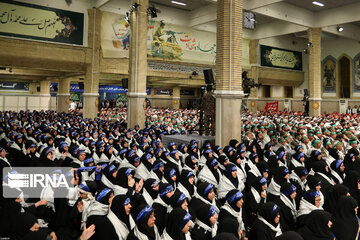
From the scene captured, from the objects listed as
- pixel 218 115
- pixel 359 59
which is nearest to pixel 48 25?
pixel 218 115

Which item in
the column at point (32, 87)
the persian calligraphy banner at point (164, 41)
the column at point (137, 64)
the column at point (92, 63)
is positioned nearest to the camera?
the column at point (137, 64)

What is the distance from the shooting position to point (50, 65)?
15516 mm

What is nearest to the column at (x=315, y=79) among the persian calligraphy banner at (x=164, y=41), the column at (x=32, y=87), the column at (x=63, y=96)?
the persian calligraphy banner at (x=164, y=41)

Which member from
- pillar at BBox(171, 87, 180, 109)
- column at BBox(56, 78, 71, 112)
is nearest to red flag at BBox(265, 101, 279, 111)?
pillar at BBox(171, 87, 180, 109)

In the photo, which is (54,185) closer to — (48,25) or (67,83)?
(48,25)

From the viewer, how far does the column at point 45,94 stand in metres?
24.9

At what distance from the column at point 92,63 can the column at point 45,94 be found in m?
9.85

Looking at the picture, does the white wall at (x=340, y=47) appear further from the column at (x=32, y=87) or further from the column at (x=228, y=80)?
the column at (x=32, y=87)

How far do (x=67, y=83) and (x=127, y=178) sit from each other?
1783 centimetres

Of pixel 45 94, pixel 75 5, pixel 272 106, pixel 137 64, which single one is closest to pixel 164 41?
pixel 75 5

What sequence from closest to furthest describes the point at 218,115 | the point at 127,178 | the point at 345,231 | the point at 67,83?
the point at 345,231 < the point at 127,178 < the point at 218,115 < the point at 67,83

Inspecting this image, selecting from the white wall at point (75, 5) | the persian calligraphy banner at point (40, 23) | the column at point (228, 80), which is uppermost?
the white wall at point (75, 5)

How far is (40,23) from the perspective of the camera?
14.6m

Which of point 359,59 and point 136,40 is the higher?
point 359,59
